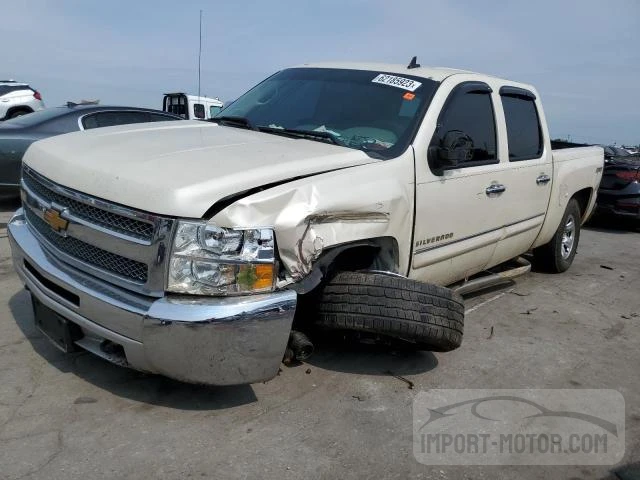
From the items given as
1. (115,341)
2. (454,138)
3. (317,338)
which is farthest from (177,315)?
(454,138)

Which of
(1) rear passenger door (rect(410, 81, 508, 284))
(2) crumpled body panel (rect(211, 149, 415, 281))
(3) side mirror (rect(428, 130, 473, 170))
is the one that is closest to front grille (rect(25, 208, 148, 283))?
(2) crumpled body panel (rect(211, 149, 415, 281))

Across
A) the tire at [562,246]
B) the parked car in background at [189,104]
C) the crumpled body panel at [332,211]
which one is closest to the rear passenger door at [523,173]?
the tire at [562,246]

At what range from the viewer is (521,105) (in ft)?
17.1

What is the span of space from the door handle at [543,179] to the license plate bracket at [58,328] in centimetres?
385

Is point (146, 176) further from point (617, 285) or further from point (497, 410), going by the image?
point (617, 285)

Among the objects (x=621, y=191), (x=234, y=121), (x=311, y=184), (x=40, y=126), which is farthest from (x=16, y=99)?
(x=311, y=184)

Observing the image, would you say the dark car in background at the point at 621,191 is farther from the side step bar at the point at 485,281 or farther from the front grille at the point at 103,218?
the front grille at the point at 103,218

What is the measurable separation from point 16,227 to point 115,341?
1.35 meters

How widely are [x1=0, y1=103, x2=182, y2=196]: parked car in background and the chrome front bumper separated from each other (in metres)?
4.89

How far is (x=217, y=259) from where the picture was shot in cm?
264

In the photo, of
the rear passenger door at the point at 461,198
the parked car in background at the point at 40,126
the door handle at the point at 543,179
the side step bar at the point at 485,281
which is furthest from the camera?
the parked car in background at the point at 40,126

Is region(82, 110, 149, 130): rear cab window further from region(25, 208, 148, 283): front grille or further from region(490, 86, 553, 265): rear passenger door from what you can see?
region(490, 86, 553, 265): rear passenger door

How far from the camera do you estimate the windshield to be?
3.73 meters

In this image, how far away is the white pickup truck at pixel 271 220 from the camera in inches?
105
